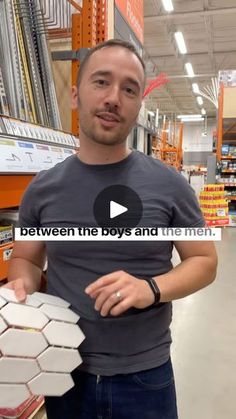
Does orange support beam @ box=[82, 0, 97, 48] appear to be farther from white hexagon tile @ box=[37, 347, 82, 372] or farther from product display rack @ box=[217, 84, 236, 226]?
product display rack @ box=[217, 84, 236, 226]

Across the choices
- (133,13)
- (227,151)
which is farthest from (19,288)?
(227,151)

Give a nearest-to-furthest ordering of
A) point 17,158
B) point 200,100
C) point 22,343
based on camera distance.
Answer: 1. point 22,343
2. point 17,158
3. point 200,100

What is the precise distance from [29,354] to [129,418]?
38cm

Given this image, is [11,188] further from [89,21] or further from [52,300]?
[89,21]

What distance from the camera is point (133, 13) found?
278 cm

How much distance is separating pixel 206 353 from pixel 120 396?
1778 millimetres

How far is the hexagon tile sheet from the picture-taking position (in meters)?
0.69

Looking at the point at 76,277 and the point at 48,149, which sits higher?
the point at 48,149

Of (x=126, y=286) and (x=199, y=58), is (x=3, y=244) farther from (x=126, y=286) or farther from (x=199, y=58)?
(x=199, y=58)

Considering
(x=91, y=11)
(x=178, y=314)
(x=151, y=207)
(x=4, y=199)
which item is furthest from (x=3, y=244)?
(x=178, y=314)

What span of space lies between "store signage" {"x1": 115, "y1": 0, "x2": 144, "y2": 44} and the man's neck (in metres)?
1.70

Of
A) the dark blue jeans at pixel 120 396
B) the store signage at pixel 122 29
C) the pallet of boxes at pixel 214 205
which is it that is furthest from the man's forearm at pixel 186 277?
the pallet of boxes at pixel 214 205

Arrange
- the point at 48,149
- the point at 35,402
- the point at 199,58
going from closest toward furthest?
1. the point at 48,149
2. the point at 35,402
3. the point at 199,58

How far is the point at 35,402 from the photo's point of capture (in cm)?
169
